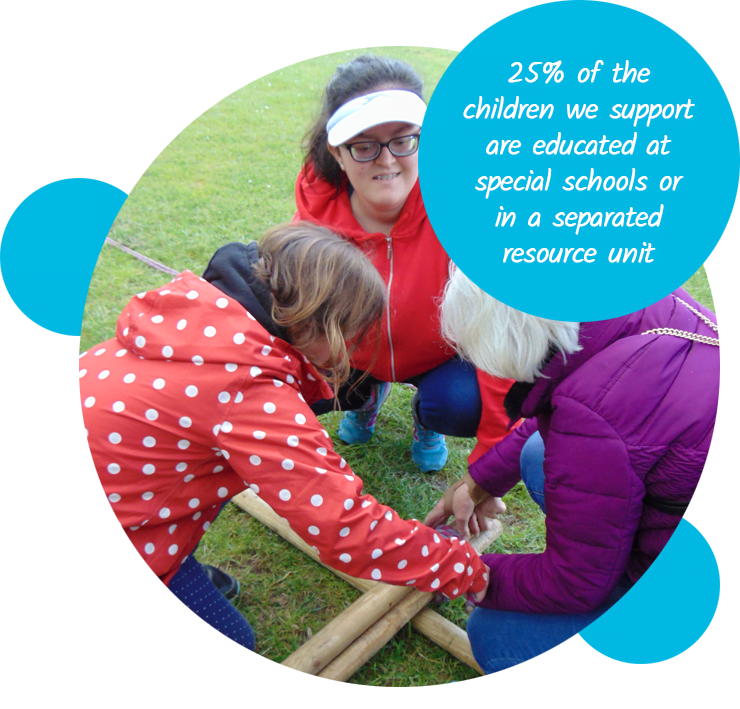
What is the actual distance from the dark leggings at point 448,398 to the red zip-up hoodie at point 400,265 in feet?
0.65

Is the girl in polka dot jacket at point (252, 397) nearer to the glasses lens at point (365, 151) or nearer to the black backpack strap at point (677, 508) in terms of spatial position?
the glasses lens at point (365, 151)

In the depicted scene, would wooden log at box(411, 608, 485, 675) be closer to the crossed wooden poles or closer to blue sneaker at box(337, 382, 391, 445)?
the crossed wooden poles

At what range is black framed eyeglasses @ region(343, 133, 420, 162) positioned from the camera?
3.63ft

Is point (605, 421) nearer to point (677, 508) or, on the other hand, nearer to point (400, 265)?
point (677, 508)

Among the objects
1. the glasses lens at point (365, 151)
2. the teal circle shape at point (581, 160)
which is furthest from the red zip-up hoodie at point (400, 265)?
the teal circle shape at point (581, 160)

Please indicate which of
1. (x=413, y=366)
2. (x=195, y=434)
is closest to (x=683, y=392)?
(x=413, y=366)

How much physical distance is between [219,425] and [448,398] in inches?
33.2

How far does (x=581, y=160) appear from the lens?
0.87 m

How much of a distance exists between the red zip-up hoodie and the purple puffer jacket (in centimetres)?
37

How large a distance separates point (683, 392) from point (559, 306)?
10.3 inches

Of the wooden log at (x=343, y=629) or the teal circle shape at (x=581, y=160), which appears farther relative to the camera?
the wooden log at (x=343, y=629)

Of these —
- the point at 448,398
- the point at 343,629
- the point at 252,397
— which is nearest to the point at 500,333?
the point at 252,397

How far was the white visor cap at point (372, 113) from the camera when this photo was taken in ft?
3.55

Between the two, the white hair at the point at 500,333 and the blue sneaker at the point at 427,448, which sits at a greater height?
the white hair at the point at 500,333
